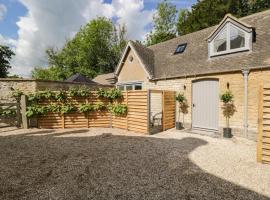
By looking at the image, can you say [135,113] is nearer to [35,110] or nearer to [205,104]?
[205,104]

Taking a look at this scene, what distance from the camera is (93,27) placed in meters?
39.2

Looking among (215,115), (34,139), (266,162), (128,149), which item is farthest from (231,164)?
(34,139)

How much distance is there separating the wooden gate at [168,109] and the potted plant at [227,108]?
282cm

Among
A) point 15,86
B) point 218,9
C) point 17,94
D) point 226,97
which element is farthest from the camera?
point 218,9

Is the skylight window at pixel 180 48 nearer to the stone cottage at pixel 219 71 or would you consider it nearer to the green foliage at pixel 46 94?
the stone cottage at pixel 219 71

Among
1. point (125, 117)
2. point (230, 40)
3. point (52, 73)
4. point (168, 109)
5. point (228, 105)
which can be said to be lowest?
point (125, 117)

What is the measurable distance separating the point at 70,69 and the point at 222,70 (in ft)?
123

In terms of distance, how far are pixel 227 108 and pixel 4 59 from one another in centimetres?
2956

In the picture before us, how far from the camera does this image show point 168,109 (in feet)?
35.2

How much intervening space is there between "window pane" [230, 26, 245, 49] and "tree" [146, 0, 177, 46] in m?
22.6

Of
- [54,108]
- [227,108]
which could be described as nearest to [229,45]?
[227,108]

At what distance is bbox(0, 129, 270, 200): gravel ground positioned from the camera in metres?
3.87

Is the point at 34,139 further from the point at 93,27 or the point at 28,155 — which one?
the point at 93,27

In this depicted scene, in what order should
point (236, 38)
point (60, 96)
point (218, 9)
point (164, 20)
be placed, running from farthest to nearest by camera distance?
point (164, 20) < point (218, 9) < point (60, 96) < point (236, 38)
